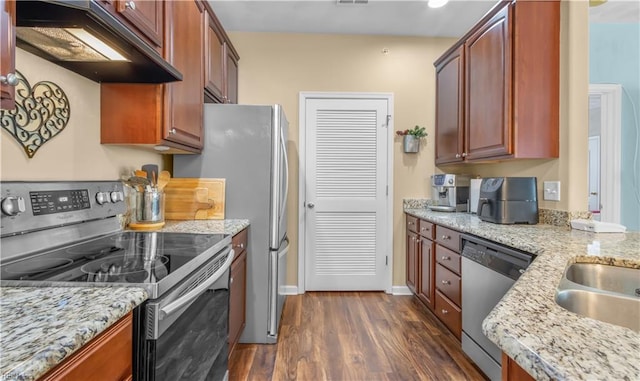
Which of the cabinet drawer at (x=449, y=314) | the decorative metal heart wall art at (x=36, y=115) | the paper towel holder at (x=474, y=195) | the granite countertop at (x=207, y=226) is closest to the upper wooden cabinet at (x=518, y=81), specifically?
the paper towel holder at (x=474, y=195)

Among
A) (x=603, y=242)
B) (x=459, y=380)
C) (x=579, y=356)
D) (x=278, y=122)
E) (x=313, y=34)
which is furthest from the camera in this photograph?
(x=313, y=34)

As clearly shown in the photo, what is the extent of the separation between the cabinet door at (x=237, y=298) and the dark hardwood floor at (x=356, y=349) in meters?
0.22

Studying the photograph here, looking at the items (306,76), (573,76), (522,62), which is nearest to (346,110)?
(306,76)

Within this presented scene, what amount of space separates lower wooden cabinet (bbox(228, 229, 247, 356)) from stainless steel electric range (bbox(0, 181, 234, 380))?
0.84ft

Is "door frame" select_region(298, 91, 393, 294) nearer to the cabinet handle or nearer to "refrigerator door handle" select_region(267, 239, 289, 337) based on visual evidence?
"refrigerator door handle" select_region(267, 239, 289, 337)

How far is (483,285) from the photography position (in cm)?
175

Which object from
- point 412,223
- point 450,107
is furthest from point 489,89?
point 412,223

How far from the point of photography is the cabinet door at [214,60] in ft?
7.18

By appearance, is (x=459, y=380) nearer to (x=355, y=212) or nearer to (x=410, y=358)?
(x=410, y=358)

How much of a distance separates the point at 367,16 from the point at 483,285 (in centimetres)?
244

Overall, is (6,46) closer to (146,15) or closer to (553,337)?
(146,15)

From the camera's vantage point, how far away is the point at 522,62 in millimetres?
1919

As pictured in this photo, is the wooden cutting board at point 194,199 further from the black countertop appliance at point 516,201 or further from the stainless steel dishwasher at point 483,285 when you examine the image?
the black countertop appliance at point 516,201

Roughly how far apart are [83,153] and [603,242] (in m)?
2.51
